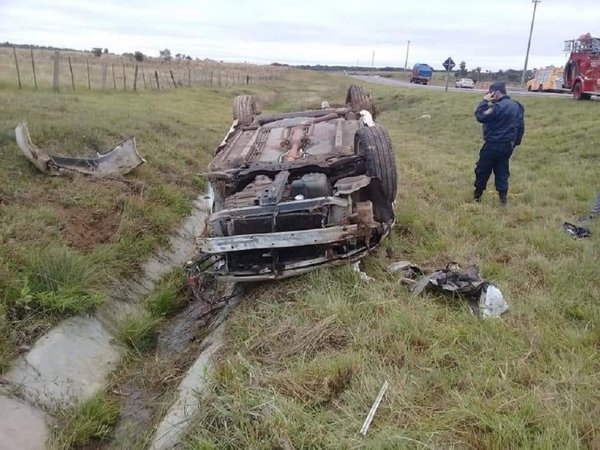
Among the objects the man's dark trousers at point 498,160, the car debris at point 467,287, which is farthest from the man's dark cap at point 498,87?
the car debris at point 467,287

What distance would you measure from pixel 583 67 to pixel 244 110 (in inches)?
540

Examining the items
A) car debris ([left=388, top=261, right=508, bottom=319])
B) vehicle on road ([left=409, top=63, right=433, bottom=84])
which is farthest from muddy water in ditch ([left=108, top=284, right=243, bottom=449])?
vehicle on road ([left=409, top=63, right=433, bottom=84])

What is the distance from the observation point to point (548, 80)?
2348 centimetres

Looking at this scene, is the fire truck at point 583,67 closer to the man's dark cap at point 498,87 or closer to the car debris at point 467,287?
the man's dark cap at point 498,87

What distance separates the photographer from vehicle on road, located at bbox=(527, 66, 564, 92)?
72.9 ft

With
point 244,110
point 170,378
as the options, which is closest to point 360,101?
point 244,110

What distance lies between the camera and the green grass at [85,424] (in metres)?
3.24

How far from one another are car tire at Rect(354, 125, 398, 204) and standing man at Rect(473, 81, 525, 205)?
7.70 ft

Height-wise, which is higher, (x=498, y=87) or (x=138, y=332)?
(x=498, y=87)

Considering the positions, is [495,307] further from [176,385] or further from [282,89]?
[282,89]

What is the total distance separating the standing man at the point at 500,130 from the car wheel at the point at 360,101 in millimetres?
1334

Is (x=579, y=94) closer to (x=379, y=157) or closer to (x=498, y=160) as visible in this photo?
(x=498, y=160)

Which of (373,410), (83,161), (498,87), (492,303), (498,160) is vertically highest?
(498,87)

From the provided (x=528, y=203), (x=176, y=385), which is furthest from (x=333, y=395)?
(x=528, y=203)
